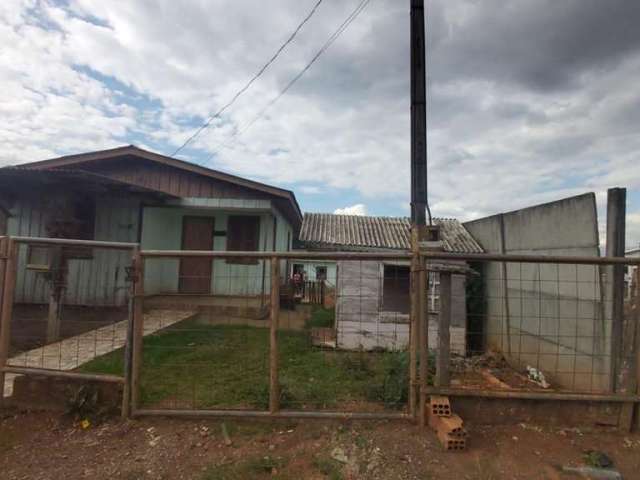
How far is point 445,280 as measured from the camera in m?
3.52

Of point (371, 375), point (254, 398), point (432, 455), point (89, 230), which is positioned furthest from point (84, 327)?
point (432, 455)

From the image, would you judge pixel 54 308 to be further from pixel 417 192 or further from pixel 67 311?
pixel 417 192

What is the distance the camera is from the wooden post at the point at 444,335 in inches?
135

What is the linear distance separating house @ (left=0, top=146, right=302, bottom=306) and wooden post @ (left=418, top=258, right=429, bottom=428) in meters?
4.95

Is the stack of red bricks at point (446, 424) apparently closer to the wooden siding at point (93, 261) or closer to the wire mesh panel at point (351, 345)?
the wire mesh panel at point (351, 345)

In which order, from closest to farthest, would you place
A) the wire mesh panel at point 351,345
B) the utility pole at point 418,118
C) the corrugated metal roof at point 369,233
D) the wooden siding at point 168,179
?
the wire mesh panel at point 351,345 → the utility pole at point 418,118 → the wooden siding at point 168,179 → the corrugated metal roof at point 369,233

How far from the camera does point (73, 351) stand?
5.17 metres

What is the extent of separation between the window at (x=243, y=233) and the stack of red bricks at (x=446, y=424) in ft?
22.2

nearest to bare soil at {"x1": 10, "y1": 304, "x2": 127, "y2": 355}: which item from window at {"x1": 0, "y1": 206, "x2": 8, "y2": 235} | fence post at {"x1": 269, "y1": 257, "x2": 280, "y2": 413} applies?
window at {"x1": 0, "y1": 206, "x2": 8, "y2": 235}

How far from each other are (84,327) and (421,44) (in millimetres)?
7289

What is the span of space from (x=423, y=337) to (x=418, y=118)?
7.90 ft

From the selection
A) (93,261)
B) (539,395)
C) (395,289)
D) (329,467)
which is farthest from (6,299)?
(395,289)

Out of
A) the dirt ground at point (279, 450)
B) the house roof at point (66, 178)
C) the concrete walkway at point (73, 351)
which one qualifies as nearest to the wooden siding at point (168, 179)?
the house roof at point (66, 178)

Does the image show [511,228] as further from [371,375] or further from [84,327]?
[84,327]
